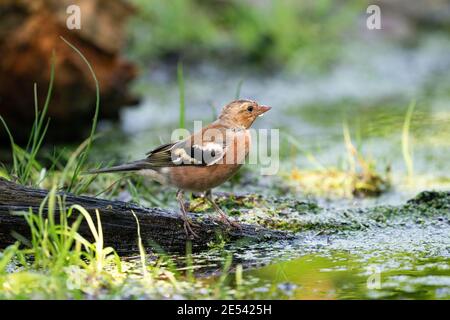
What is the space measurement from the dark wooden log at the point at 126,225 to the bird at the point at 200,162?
76 mm

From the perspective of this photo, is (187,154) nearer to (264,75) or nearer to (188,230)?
(188,230)

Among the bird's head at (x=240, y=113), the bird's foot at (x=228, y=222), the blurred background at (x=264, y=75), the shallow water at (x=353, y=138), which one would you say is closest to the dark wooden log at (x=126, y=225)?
the bird's foot at (x=228, y=222)

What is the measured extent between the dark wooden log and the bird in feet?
0.25

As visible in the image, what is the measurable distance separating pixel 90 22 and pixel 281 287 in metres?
5.77

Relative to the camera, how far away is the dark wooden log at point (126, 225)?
507 centimetres

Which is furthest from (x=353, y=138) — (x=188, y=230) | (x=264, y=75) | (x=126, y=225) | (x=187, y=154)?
(x=126, y=225)

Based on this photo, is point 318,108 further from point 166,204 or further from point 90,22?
point 166,204

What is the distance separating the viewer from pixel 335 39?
44.3 ft

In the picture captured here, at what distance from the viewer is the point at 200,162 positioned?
5.44 meters

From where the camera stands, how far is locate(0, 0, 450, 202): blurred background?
8750 mm

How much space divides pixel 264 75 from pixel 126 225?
7.55m

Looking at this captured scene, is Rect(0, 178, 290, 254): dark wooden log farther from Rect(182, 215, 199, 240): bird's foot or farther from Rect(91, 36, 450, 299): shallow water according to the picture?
Rect(91, 36, 450, 299): shallow water
